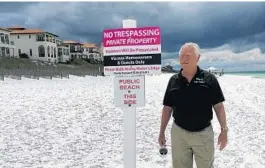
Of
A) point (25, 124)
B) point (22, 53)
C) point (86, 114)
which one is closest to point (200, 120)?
point (25, 124)

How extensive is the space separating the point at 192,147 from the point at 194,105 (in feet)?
1.66

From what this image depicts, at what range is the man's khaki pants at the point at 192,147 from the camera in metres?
3.02

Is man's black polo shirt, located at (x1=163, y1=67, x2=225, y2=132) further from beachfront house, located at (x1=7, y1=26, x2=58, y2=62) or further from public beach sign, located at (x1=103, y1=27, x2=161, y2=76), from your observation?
beachfront house, located at (x1=7, y1=26, x2=58, y2=62)

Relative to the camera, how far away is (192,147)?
309 centimetres

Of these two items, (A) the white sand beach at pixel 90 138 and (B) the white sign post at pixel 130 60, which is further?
(A) the white sand beach at pixel 90 138

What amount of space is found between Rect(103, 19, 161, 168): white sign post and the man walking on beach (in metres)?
0.39

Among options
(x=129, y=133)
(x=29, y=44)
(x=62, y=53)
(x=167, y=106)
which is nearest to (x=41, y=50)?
(x=29, y=44)

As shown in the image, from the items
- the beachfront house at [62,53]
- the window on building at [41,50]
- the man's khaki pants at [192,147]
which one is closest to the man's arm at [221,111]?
the man's khaki pants at [192,147]

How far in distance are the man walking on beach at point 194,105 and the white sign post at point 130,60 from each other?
387 millimetres

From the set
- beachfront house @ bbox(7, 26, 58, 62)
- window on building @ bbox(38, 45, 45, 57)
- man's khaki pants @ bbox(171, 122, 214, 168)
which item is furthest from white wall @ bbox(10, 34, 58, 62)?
man's khaki pants @ bbox(171, 122, 214, 168)

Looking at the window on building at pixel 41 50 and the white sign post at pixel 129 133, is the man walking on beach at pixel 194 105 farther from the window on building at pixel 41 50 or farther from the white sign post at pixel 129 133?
the window on building at pixel 41 50

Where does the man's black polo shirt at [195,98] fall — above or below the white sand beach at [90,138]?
above

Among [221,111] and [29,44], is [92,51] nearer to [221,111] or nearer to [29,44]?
[29,44]

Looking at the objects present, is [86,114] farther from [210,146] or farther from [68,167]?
[210,146]
